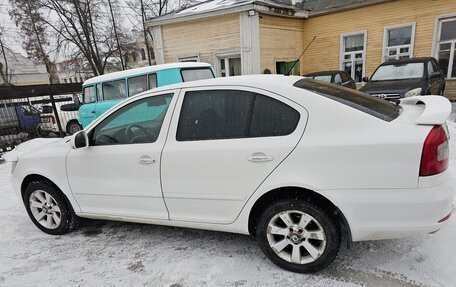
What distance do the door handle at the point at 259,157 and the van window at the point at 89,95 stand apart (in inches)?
261

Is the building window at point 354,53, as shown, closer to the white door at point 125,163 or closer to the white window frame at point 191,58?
the white window frame at point 191,58

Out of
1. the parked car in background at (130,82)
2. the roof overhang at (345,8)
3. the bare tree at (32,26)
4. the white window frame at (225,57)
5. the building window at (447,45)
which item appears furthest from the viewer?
the bare tree at (32,26)

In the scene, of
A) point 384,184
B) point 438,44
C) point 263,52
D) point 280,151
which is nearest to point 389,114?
point 384,184

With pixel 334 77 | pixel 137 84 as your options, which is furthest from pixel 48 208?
pixel 334 77

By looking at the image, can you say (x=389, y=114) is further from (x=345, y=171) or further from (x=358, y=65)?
(x=358, y=65)

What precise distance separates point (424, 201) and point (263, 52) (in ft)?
38.5

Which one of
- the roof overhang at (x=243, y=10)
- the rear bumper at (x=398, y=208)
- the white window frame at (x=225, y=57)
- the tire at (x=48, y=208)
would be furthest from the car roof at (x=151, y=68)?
the white window frame at (x=225, y=57)

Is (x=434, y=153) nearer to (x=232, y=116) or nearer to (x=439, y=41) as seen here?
(x=232, y=116)

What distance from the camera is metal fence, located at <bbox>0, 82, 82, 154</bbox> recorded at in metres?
9.23

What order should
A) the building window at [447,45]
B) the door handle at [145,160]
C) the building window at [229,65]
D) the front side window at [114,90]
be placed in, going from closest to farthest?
the door handle at [145,160]
the front side window at [114,90]
the building window at [447,45]
the building window at [229,65]

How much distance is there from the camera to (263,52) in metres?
13.1

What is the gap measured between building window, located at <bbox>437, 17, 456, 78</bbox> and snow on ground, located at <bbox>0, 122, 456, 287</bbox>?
11.6m

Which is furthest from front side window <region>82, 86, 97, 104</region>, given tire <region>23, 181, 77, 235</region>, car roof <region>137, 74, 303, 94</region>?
car roof <region>137, 74, 303, 94</region>

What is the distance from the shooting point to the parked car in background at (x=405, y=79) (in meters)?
7.78
